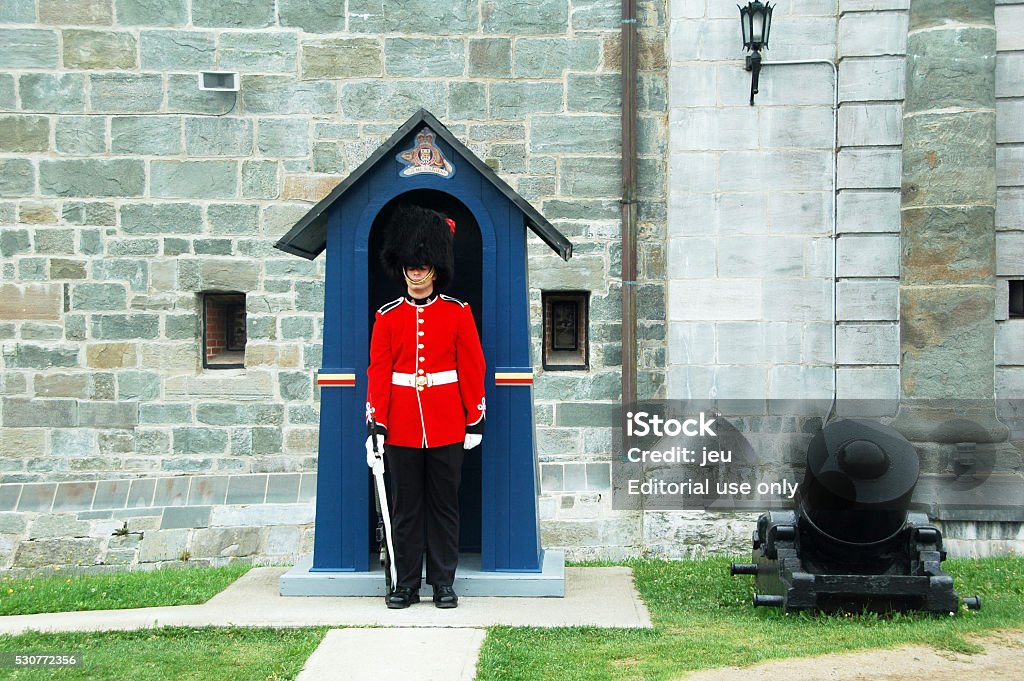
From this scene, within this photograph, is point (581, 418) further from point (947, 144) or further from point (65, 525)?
point (65, 525)

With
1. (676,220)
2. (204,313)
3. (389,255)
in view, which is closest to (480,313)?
(389,255)

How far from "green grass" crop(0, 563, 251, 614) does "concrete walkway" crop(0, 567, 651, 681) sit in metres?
0.12

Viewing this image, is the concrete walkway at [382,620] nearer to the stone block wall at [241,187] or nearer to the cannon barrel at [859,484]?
the cannon barrel at [859,484]

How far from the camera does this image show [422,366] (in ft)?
19.0

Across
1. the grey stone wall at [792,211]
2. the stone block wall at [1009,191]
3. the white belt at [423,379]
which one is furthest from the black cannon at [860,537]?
the stone block wall at [1009,191]

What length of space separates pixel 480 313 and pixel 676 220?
2.29 meters

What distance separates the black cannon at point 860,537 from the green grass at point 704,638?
0.31ft

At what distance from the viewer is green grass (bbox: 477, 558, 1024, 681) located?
192 inches

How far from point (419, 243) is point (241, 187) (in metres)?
3.26

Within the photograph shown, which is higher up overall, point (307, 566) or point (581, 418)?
point (581, 418)

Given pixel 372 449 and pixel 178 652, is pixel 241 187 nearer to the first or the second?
pixel 372 449

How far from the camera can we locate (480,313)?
6590 millimetres

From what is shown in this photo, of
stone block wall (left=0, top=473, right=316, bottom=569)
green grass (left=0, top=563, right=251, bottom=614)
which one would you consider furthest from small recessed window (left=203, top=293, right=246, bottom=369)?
green grass (left=0, top=563, right=251, bottom=614)

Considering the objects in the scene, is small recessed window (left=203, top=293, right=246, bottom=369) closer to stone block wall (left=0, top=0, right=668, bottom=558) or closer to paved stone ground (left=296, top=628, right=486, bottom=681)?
stone block wall (left=0, top=0, right=668, bottom=558)
